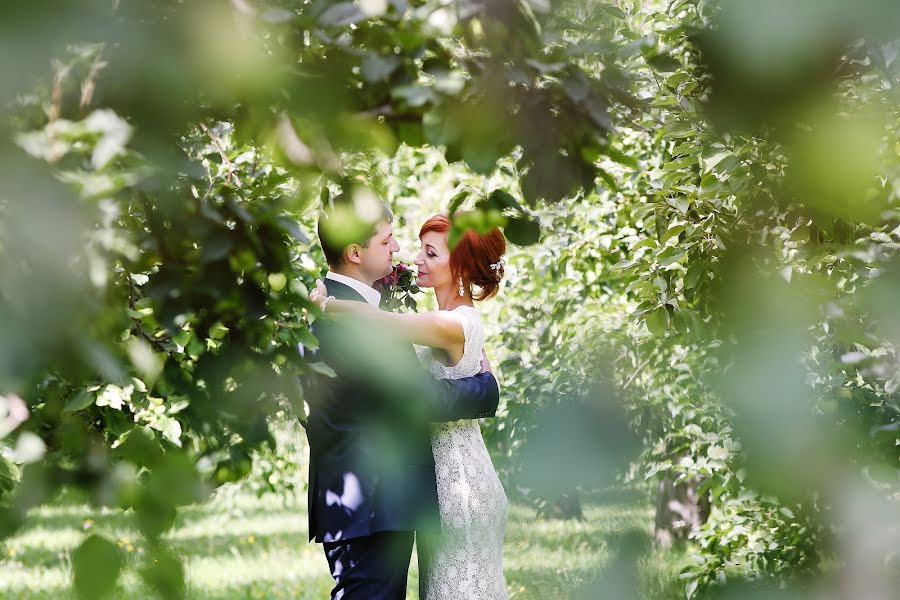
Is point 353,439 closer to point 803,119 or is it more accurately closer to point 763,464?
point 763,464

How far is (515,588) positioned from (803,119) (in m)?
5.38

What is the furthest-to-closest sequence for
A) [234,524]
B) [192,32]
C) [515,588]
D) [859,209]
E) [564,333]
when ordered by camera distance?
[234,524], [515,588], [564,333], [859,209], [192,32]

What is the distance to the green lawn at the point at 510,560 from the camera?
5.47 metres

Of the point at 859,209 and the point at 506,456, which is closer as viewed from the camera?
the point at 859,209

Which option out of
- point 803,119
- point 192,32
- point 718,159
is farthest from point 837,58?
point 718,159

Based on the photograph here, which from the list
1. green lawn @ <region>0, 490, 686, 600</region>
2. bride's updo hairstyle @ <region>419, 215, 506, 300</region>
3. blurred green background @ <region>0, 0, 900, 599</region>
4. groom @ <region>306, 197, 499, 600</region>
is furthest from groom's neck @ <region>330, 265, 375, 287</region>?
green lawn @ <region>0, 490, 686, 600</region>

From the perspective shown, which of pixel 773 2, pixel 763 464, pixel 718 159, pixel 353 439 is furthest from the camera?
pixel 353 439

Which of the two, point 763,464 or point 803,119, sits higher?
point 803,119

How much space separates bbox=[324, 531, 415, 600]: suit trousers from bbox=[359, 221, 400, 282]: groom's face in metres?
0.79

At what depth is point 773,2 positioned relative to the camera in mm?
759

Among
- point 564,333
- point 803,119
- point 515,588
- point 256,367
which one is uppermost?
point 564,333

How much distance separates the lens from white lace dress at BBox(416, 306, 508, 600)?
331 centimetres

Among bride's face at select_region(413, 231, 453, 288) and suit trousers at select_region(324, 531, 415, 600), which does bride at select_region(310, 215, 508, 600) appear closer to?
bride's face at select_region(413, 231, 453, 288)

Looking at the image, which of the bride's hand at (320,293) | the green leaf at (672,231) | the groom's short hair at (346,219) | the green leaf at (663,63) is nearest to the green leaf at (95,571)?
the groom's short hair at (346,219)
